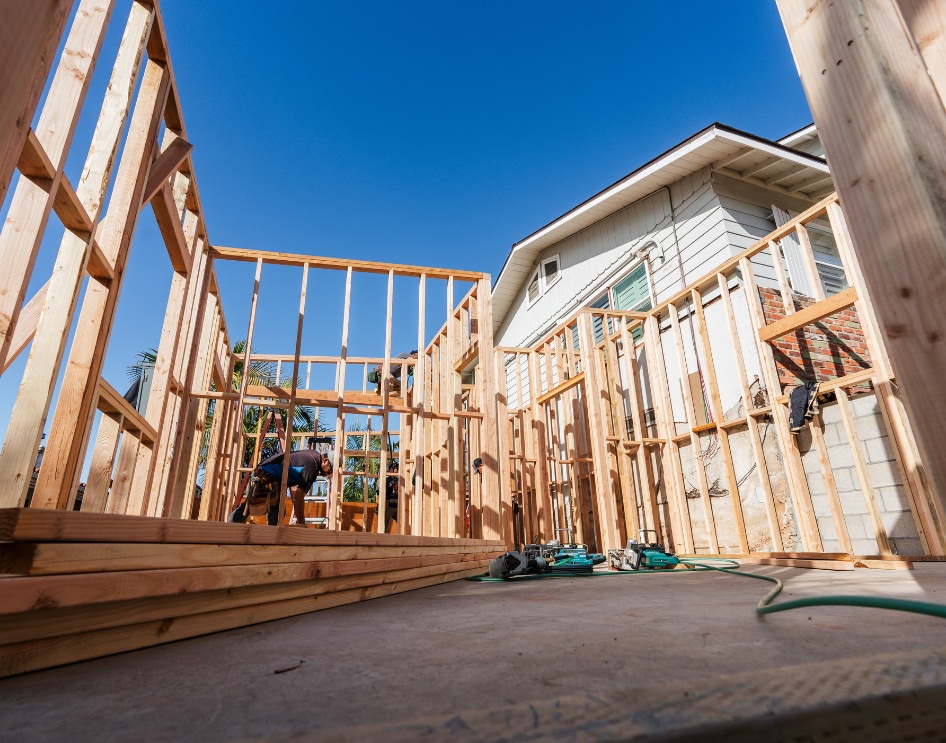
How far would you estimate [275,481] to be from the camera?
23.2 feet

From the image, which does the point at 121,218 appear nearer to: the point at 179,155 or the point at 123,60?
the point at 123,60

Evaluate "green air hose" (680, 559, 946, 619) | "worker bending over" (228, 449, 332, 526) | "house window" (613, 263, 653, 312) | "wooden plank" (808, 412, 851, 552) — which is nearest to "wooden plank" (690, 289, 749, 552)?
"wooden plank" (808, 412, 851, 552)

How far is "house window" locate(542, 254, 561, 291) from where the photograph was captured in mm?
13789

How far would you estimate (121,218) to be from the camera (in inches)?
119

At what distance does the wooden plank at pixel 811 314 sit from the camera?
18.0ft

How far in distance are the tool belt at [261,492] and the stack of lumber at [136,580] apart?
4804 millimetres

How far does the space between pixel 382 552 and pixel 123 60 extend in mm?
3437

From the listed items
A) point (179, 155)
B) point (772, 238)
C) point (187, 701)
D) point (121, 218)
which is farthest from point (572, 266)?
point (187, 701)

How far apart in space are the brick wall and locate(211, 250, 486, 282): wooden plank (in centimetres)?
440

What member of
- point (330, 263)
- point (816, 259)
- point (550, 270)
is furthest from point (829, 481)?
→ point (550, 270)

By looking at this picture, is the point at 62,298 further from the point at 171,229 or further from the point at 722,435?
the point at 722,435

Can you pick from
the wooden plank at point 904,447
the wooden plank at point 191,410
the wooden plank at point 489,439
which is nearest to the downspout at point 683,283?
the wooden plank at point 904,447

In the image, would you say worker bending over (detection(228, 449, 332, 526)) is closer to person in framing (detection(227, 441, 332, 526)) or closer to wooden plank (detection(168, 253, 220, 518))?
person in framing (detection(227, 441, 332, 526))

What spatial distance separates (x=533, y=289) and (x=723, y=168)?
6340 millimetres
